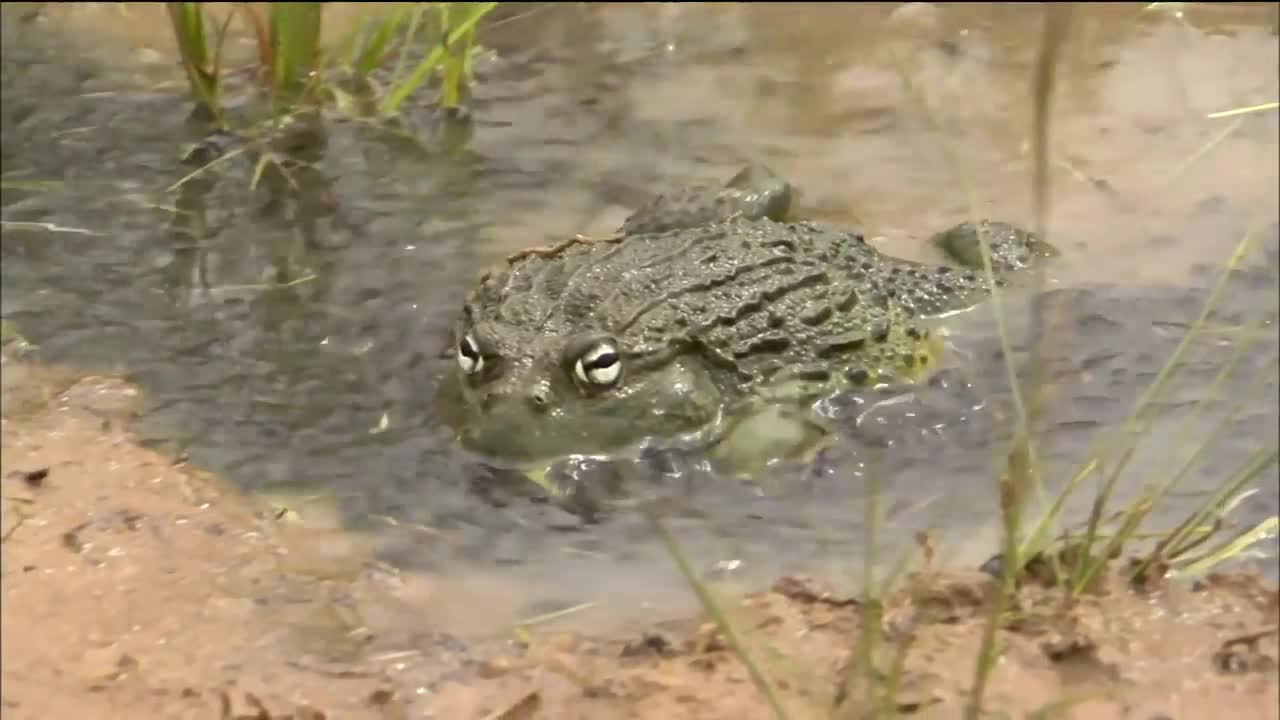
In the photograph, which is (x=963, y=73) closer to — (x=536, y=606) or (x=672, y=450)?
(x=672, y=450)

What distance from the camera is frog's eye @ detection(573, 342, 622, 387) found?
124 inches

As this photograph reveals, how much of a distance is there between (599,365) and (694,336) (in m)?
0.31

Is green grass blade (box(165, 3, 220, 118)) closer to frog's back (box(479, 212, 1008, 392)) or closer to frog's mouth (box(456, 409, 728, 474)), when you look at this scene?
frog's back (box(479, 212, 1008, 392))

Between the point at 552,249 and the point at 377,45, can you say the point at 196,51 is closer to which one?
the point at 377,45

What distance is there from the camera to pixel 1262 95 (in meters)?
5.10

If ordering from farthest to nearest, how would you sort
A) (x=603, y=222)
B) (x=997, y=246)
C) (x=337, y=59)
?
(x=337, y=59) < (x=603, y=222) < (x=997, y=246)

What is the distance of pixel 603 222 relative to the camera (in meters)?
4.05

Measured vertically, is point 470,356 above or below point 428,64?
below

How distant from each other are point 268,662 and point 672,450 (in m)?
1.21

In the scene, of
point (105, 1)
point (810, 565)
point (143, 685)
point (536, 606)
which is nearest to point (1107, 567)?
point (810, 565)

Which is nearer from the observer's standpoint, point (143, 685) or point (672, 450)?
point (143, 685)

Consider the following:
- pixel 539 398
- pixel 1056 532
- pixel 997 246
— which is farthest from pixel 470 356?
pixel 1056 532

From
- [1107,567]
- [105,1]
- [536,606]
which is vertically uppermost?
[105,1]

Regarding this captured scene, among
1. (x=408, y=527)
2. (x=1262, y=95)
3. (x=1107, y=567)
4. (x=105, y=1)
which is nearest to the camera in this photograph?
(x=1107, y=567)
